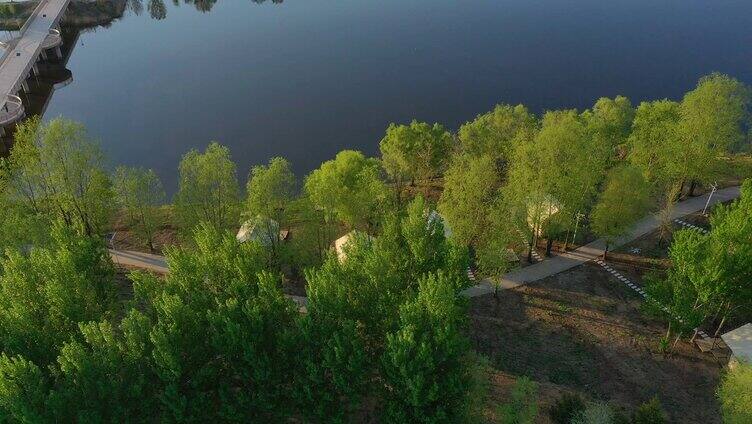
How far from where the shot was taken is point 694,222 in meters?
46.3

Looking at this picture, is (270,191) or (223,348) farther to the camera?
(270,191)

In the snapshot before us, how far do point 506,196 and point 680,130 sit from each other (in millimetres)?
17678

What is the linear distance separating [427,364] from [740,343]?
20.6 metres

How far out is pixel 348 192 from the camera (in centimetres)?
4062

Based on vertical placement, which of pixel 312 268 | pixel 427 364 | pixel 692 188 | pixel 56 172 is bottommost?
pixel 692 188

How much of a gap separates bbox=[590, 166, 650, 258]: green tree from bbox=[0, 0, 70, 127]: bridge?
201 feet

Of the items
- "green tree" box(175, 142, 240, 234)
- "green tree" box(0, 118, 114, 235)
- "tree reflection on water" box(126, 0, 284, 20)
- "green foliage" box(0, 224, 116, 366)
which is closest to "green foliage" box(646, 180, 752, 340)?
Result: "green tree" box(175, 142, 240, 234)

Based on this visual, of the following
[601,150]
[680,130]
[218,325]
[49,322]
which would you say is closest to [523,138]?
[601,150]

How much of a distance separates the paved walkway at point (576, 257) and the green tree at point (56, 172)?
28.1 metres

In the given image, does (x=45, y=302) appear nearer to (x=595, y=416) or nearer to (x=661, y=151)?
(x=595, y=416)

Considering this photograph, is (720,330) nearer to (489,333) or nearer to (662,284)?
(662,284)

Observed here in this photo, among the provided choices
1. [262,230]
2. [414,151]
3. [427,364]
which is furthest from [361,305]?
[414,151]

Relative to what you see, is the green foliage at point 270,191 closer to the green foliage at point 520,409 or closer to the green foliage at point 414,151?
the green foliage at point 414,151

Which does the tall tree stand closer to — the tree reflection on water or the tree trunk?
the tree trunk
